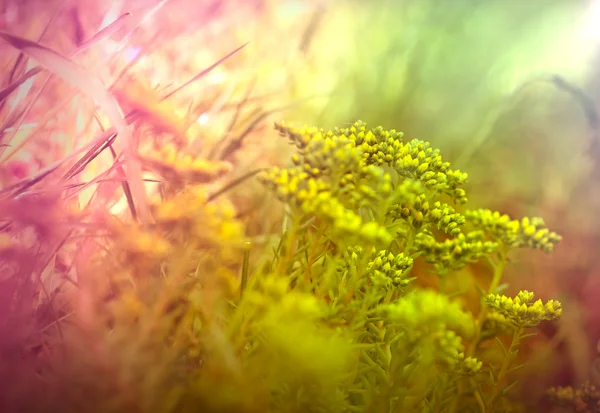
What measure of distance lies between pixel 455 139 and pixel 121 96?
403mm

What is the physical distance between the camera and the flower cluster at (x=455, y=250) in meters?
0.48

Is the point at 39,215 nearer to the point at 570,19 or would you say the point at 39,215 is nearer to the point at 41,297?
the point at 41,297

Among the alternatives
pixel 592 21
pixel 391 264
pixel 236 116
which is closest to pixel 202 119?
pixel 236 116

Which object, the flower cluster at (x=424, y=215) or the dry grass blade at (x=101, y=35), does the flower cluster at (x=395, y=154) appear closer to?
the flower cluster at (x=424, y=215)

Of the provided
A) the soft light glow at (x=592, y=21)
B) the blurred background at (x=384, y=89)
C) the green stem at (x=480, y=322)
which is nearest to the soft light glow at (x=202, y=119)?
the blurred background at (x=384, y=89)

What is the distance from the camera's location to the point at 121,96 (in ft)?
1.66

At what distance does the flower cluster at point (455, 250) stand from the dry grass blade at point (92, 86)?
269 millimetres

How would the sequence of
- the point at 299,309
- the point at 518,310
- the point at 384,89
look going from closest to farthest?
the point at 299,309 → the point at 518,310 → the point at 384,89

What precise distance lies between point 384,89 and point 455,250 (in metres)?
0.24

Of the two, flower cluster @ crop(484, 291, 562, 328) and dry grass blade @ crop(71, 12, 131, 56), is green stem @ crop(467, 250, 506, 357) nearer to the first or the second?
flower cluster @ crop(484, 291, 562, 328)

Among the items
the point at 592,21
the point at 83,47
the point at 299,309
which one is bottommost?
the point at 299,309

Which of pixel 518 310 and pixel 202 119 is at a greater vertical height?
pixel 202 119

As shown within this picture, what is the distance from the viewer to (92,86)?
0.47m

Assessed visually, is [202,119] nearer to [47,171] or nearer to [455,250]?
[47,171]
